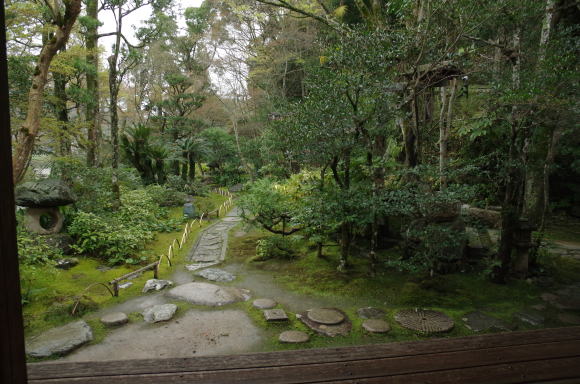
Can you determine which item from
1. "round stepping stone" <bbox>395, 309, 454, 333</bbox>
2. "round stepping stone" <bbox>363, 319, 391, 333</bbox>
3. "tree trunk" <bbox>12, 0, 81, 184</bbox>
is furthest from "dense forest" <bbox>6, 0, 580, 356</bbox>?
"round stepping stone" <bbox>363, 319, 391, 333</bbox>

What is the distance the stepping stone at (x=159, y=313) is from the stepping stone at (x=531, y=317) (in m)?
6.33

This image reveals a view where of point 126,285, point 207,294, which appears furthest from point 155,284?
point 207,294

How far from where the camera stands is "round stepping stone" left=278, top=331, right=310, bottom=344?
511cm

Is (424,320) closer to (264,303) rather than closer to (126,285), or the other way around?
(264,303)

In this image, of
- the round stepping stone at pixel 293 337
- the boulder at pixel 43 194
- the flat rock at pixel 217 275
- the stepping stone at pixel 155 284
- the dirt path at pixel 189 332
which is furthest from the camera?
the boulder at pixel 43 194

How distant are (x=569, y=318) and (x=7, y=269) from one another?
777 cm

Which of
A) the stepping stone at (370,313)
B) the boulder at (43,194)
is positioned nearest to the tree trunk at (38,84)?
the boulder at (43,194)

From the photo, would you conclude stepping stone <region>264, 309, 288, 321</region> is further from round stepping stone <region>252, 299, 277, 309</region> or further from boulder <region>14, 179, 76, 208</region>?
boulder <region>14, 179, 76, 208</region>

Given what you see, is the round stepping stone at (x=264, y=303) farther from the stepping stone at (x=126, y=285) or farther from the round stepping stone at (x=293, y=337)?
the stepping stone at (x=126, y=285)

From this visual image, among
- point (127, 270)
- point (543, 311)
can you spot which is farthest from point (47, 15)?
point (543, 311)

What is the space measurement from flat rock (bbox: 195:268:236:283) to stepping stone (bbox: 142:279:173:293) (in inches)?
35.6

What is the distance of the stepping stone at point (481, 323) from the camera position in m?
5.38

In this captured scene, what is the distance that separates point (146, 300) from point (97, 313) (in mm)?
909

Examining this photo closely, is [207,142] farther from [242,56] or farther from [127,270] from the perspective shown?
[127,270]
